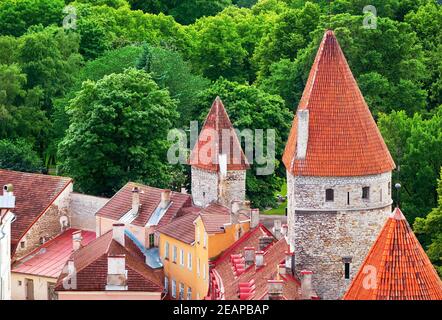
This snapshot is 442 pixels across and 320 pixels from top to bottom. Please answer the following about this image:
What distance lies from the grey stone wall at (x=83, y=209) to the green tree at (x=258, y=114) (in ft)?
28.0

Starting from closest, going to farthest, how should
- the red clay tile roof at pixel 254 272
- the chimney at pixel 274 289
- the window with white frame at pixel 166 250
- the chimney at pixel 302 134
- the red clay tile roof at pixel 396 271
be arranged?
the red clay tile roof at pixel 396 271 → the chimney at pixel 274 289 → the red clay tile roof at pixel 254 272 → the chimney at pixel 302 134 → the window with white frame at pixel 166 250

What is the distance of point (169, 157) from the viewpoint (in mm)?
103438

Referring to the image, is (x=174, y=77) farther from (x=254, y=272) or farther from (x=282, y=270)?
(x=282, y=270)

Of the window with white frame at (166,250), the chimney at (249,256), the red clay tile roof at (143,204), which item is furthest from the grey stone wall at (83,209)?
the chimney at (249,256)

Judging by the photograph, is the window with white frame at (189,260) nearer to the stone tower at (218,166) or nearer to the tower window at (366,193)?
the stone tower at (218,166)

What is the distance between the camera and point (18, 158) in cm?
10950

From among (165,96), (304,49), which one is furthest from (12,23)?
(165,96)

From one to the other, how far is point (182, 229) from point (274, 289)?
20678mm

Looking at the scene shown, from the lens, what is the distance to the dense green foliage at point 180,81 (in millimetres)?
102312

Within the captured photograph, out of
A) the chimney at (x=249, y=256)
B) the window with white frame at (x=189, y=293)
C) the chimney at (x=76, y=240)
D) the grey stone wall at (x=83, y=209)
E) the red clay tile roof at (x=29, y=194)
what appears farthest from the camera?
the grey stone wall at (x=83, y=209)

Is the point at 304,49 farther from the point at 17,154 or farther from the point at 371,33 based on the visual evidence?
the point at 17,154

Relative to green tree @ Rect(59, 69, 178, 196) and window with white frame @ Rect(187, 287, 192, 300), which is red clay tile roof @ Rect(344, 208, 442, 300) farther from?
green tree @ Rect(59, 69, 178, 196)

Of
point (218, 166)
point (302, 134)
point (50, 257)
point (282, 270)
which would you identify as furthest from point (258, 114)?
point (282, 270)

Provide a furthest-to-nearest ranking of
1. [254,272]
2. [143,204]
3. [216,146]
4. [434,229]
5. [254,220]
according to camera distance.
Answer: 1. [143,204]
2. [216,146]
3. [434,229]
4. [254,220]
5. [254,272]
